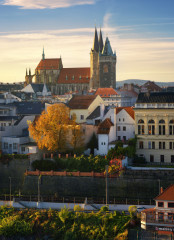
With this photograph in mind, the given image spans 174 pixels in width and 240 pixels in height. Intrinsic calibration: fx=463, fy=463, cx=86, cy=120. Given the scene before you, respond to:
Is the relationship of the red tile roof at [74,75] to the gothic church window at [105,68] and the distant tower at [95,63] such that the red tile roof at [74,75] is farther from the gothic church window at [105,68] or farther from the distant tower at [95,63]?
the gothic church window at [105,68]

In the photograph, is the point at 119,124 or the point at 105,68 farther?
the point at 105,68

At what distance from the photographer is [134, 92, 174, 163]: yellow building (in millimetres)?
57688

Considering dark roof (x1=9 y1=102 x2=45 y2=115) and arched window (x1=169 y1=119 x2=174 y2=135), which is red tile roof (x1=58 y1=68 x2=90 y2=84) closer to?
dark roof (x1=9 y1=102 x2=45 y2=115)

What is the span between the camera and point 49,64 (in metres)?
166

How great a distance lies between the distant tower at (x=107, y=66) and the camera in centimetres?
15225

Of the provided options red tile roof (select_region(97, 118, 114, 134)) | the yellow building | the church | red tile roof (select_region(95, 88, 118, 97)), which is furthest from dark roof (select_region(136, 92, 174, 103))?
the church

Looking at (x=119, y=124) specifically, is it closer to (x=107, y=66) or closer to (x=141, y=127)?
(x=141, y=127)

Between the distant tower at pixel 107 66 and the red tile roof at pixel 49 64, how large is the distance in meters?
18.8

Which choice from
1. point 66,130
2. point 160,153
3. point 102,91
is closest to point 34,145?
point 66,130

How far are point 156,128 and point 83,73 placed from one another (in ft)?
341

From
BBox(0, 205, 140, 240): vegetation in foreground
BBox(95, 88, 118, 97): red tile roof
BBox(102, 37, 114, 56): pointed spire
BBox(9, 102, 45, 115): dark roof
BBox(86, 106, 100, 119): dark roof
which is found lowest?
BBox(0, 205, 140, 240): vegetation in foreground

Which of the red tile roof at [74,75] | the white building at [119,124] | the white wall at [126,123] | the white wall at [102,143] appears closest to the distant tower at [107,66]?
the red tile roof at [74,75]

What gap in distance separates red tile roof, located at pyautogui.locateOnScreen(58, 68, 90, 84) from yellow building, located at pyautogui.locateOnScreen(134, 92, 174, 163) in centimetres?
9939

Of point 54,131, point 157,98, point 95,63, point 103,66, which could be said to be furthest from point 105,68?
point 54,131
